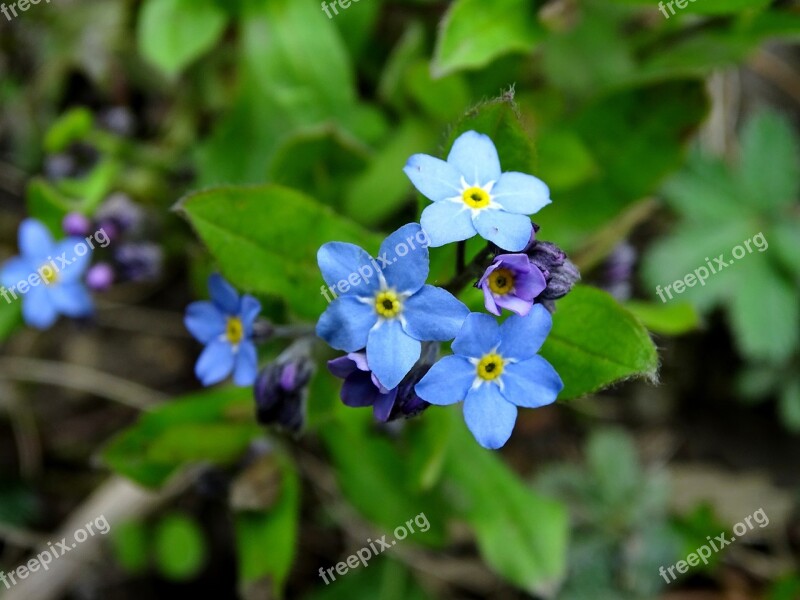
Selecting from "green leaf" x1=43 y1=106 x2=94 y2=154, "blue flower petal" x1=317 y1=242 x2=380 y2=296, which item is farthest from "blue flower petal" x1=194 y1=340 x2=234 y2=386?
"green leaf" x1=43 y1=106 x2=94 y2=154

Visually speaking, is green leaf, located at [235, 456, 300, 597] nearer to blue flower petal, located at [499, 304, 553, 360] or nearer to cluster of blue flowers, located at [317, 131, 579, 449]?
cluster of blue flowers, located at [317, 131, 579, 449]

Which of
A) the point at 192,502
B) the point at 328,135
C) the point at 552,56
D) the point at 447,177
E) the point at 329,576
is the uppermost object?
the point at 447,177

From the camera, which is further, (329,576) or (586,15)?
(329,576)

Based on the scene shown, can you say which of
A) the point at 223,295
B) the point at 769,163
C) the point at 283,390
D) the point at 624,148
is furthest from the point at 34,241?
the point at 769,163

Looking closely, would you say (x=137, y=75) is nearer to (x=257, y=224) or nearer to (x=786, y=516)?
(x=257, y=224)

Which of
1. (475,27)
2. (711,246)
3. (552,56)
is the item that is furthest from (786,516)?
(475,27)

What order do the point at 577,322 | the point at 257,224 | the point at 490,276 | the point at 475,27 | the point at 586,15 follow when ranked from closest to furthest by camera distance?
the point at 490,276, the point at 577,322, the point at 257,224, the point at 475,27, the point at 586,15

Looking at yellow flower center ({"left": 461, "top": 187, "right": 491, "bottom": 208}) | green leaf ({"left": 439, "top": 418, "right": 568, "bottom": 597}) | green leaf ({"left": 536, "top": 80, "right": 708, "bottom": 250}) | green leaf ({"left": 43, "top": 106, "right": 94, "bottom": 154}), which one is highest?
green leaf ({"left": 43, "top": 106, "right": 94, "bottom": 154})
